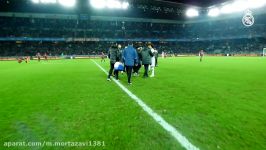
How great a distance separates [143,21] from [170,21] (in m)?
9.39

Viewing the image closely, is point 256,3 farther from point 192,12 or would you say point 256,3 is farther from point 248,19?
point 192,12

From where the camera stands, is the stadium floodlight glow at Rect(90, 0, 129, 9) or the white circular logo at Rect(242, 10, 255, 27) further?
the white circular logo at Rect(242, 10, 255, 27)

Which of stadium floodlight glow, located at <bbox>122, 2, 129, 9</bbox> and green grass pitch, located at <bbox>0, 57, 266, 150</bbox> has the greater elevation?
stadium floodlight glow, located at <bbox>122, 2, 129, 9</bbox>

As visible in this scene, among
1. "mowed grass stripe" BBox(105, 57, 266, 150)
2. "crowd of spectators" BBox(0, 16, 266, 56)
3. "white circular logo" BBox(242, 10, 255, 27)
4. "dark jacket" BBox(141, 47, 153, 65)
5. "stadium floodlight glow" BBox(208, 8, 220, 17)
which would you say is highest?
"stadium floodlight glow" BBox(208, 8, 220, 17)

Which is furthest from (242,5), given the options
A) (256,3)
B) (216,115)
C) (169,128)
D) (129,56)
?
(169,128)

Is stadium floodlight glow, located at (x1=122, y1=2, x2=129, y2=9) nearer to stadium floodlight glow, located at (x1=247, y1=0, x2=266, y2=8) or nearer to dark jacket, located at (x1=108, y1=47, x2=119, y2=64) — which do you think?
stadium floodlight glow, located at (x1=247, y1=0, x2=266, y2=8)

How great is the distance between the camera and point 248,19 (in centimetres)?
6875

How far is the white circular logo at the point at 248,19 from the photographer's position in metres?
68.3

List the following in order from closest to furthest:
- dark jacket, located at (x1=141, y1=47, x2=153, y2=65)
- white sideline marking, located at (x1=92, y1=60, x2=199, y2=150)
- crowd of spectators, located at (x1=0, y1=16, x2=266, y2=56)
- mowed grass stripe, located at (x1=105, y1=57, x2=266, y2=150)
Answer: white sideline marking, located at (x1=92, y1=60, x2=199, y2=150) → mowed grass stripe, located at (x1=105, y1=57, x2=266, y2=150) → dark jacket, located at (x1=141, y1=47, x2=153, y2=65) → crowd of spectators, located at (x1=0, y1=16, x2=266, y2=56)

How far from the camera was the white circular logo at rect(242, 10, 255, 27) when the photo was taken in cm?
6826

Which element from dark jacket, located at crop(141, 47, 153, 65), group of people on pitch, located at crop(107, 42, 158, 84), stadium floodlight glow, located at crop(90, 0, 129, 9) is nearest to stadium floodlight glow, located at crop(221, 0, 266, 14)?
stadium floodlight glow, located at crop(90, 0, 129, 9)

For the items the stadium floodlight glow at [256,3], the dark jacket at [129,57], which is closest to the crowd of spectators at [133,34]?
the stadium floodlight glow at [256,3]

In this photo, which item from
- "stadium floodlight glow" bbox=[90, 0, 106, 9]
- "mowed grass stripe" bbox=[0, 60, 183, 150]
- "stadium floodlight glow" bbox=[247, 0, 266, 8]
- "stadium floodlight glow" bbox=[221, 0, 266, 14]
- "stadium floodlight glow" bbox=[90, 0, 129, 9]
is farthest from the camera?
"stadium floodlight glow" bbox=[221, 0, 266, 14]

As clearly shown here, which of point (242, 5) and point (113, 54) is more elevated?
point (242, 5)
